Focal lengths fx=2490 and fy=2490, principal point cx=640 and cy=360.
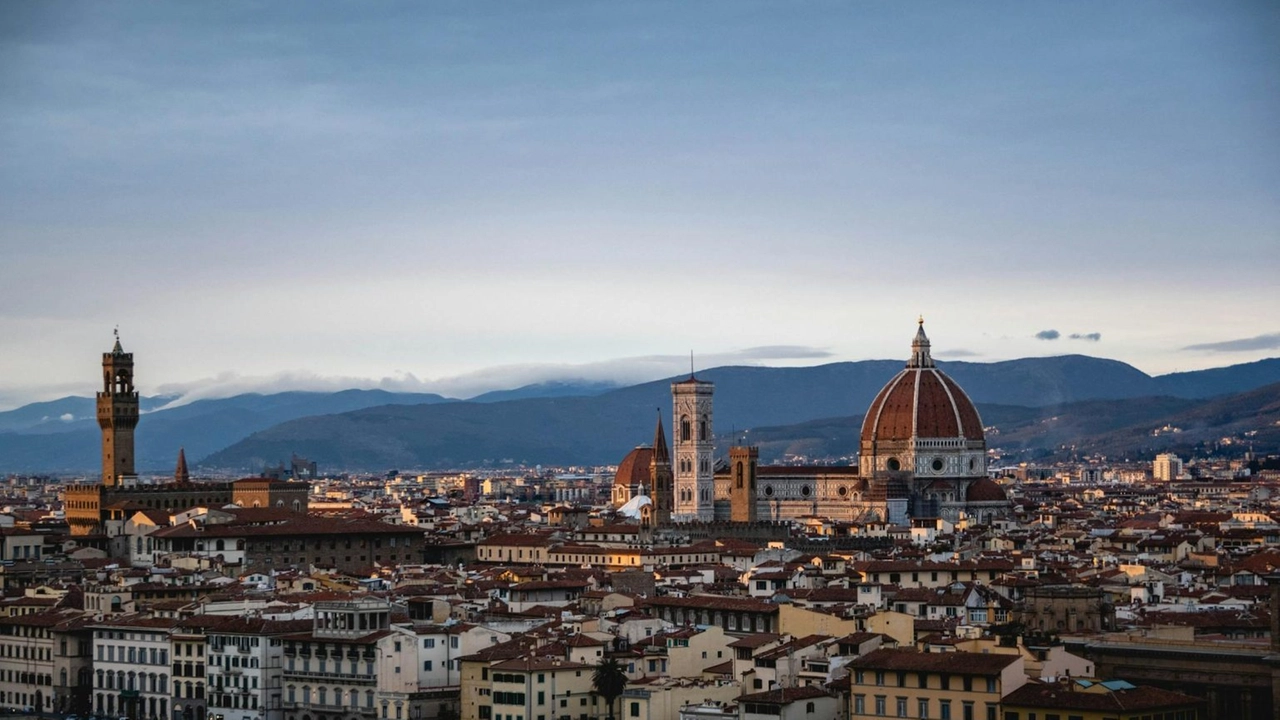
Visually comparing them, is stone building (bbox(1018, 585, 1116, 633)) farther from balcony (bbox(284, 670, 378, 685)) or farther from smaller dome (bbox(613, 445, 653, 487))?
smaller dome (bbox(613, 445, 653, 487))

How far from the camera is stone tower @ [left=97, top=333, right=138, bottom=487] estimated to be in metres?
128

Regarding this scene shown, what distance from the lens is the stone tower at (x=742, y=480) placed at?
145625 mm

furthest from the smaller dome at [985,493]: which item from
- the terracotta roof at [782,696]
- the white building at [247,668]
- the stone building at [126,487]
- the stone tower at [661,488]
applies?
the terracotta roof at [782,696]

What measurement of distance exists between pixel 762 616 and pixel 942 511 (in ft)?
282

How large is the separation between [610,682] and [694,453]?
316 feet

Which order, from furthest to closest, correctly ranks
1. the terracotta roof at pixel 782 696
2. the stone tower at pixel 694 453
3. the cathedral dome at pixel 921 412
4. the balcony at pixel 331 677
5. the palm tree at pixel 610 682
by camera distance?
the cathedral dome at pixel 921 412 < the stone tower at pixel 694 453 < the balcony at pixel 331 677 < the palm tree at pixel 610 682 < the terracotta roof at pixel 782 696

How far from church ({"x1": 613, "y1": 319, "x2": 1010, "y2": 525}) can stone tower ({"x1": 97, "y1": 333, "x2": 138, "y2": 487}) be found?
3207 cm

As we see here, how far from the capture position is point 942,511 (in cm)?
14862

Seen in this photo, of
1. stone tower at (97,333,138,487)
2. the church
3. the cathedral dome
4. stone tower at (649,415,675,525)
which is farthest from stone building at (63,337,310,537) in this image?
the cathedral dome

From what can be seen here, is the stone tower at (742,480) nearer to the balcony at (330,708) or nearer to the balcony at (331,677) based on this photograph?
the balcony at (331,677)

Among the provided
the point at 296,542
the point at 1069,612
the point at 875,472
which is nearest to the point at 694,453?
the point at 875,472

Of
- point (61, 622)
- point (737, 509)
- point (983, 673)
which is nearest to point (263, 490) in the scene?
point (737, 509)

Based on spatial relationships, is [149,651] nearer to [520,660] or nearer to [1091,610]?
[520,660]

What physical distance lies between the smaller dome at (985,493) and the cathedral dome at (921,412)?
3.79 metres
